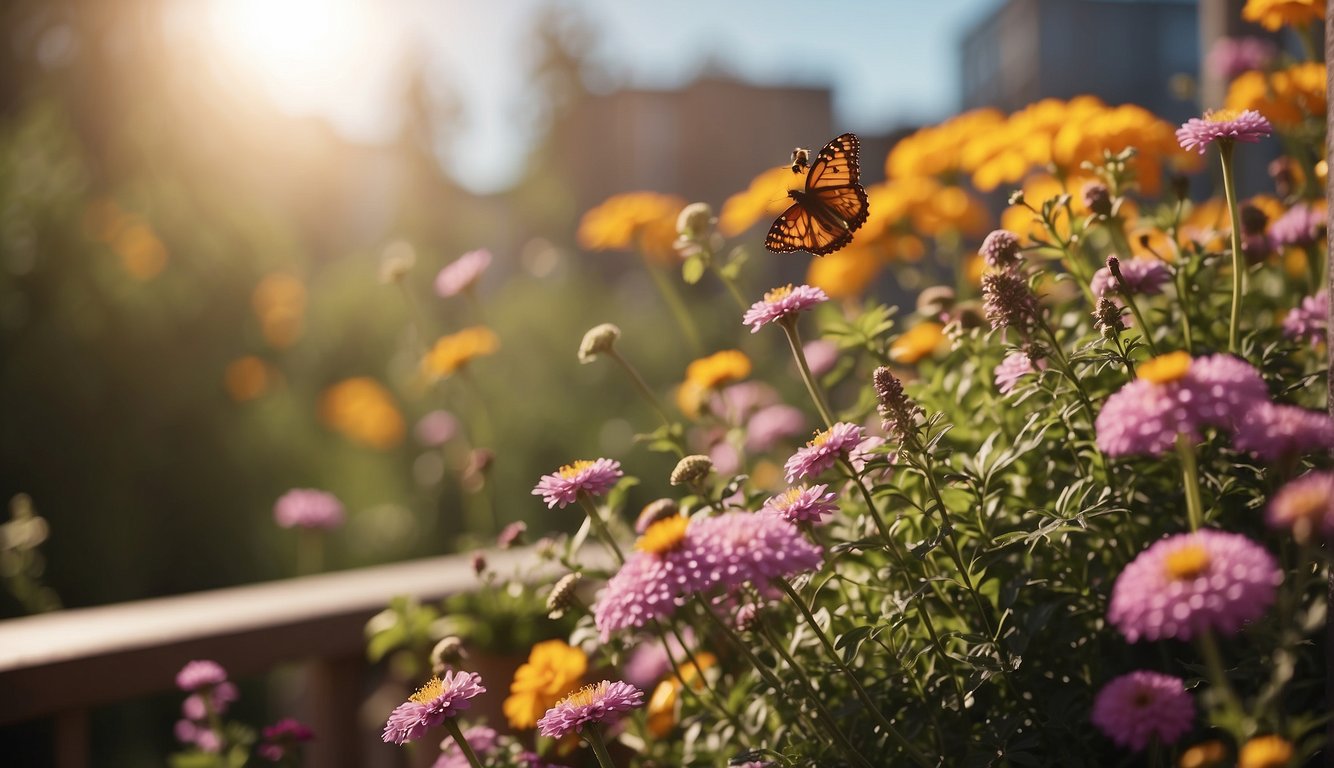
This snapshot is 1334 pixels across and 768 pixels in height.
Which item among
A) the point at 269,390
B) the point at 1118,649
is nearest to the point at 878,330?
the point at 1118,649

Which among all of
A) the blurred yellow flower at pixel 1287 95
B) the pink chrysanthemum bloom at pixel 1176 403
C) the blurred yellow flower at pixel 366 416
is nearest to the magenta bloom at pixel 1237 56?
the blurred yellow flower at pixel 1287 95

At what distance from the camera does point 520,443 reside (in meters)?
5.42

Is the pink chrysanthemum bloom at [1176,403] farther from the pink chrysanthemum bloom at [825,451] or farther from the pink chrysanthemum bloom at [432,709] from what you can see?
the pink chrysanthemum bloom at [432,709]

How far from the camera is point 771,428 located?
1.70 metres

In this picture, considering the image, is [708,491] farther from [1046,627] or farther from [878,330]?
[1046,627]

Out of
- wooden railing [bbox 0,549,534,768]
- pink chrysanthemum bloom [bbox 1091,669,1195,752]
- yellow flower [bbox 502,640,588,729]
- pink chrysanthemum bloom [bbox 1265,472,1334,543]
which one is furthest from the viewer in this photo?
wooden railing [bbox 0,549,534,768]

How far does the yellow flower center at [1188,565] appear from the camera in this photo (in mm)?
624

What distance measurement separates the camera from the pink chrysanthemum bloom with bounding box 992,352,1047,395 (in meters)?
0.97

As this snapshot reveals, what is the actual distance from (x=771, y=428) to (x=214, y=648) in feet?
3.20

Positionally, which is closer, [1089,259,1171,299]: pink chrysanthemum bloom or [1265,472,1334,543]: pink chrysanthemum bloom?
[1265,472,1334,543]: pink chrysanthemum bloom

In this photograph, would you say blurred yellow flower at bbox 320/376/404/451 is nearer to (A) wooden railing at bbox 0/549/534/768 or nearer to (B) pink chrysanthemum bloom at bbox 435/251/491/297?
(A) wooden railing at bbox 0/549/534/768

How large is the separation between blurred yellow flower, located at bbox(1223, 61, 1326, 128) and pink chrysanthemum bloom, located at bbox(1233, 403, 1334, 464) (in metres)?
0.85

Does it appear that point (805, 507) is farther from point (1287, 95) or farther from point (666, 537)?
point (1287, 95)

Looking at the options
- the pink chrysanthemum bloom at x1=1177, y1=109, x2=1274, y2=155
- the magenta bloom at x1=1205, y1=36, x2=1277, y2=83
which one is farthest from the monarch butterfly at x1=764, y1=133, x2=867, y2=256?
the magenta bloom at x1=1205, y1=36, x2=1277, y2=83
